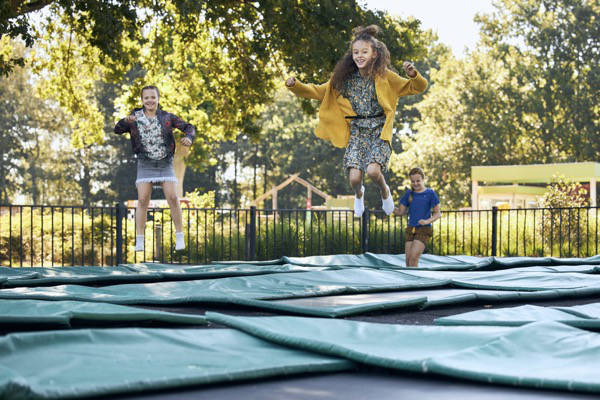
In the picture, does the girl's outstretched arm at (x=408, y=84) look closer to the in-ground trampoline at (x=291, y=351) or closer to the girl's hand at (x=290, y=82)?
the girl's hand at (x=290, y=82)

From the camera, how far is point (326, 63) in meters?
11.9

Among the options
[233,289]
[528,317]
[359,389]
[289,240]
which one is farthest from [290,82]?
[289,240]

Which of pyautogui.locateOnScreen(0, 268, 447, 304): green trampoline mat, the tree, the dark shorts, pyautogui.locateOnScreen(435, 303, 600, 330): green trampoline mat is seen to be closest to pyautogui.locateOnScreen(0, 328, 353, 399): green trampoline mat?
pyautogui.locateOnScreen(435, 303, 600, 330): green trampoline mat

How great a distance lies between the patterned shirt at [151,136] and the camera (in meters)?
6.79

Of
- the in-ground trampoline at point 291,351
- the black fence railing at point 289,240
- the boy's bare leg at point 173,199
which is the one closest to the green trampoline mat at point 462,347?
the in-ground trampoline at point 291,351

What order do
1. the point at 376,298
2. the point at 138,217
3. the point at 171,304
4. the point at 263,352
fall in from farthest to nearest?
the point at 138,217
the point at 376,298
the point at 171,304
the point at 263,352

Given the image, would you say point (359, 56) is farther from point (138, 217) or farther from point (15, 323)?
point (15, 323)

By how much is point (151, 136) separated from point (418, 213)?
2851 millimetres

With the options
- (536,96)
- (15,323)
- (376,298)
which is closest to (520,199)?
(536,96)

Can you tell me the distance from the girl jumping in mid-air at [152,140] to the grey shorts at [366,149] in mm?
1603

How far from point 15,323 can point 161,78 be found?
14950mm

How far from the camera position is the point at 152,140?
682 centimetres

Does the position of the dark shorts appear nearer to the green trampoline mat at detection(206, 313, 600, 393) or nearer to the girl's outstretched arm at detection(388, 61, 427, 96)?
the girl's outstretched arm at detection(388, 61, 427, 96)

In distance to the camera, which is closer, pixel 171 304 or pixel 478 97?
pixel 171 304
